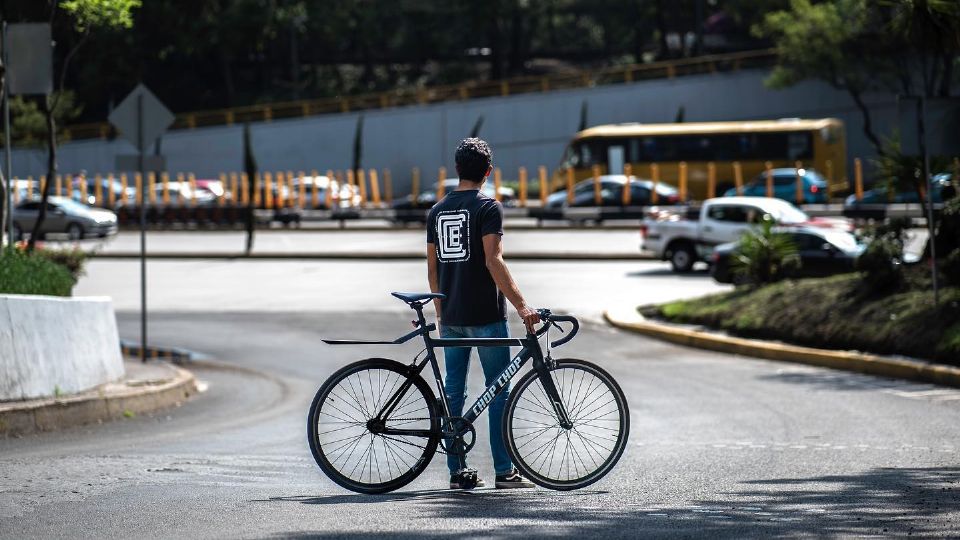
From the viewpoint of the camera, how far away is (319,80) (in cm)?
8975

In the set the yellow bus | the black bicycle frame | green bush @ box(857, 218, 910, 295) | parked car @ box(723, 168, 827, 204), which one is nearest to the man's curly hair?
the black bicycle frame

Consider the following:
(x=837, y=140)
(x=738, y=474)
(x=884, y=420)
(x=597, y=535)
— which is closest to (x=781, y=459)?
(x=738, y=474)

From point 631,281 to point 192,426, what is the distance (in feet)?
54.9

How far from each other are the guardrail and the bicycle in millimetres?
65517

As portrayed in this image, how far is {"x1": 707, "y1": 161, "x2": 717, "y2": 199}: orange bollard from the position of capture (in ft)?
179

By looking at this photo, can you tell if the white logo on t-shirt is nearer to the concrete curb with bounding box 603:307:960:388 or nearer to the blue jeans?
the blue jeans

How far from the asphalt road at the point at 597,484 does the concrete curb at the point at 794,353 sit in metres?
0.28

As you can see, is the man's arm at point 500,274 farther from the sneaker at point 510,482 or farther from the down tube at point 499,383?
the sneaker at point 510,482

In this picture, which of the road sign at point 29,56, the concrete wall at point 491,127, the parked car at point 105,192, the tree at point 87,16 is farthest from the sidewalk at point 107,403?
the concrete wall at point 491,127

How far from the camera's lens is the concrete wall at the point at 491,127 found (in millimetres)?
71312

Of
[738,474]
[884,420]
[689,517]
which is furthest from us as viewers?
[884,420]

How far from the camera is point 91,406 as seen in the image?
12289 millimetres

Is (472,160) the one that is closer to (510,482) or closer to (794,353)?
(510,482)

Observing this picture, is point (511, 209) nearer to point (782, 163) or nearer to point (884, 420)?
point (782, 163)
